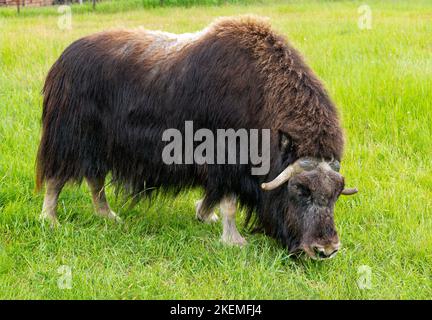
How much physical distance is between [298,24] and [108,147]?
5.64 meters

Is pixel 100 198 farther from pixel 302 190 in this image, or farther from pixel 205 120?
pixel 302 190

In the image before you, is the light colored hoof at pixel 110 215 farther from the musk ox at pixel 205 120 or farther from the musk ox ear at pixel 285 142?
the musk ox ear at pixel 285 142

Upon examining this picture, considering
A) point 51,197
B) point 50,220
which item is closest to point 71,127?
point 51,197

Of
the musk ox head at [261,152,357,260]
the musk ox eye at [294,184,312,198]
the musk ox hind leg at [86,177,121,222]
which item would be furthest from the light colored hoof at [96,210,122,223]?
the musk ox eye at [294,184,312,198]

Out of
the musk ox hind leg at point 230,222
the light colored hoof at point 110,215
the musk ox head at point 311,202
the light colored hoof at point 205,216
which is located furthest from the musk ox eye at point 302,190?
the light colored hoof at point 110,215

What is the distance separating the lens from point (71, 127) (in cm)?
365

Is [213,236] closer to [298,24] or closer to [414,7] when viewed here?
[298,24]

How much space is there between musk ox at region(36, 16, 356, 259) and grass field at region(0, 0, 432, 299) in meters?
0.18

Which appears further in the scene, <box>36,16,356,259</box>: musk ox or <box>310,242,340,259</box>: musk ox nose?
<box>36,16,356,259</box>: musk ox

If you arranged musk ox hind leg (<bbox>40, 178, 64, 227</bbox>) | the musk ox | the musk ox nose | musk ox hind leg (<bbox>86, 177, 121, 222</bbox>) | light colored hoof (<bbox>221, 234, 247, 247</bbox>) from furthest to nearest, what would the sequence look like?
musk ox hind leg (<bbox>86, 177, 121, 222</bbox>), musk ox hind leg (<bbox>40, 178, 64, 227</bbox>), light colored hoof (<bbox>221, 234, 247, 247</bbox>), the musk ox, the musk ox nose

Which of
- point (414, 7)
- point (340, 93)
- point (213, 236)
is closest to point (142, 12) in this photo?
point (414, 7)

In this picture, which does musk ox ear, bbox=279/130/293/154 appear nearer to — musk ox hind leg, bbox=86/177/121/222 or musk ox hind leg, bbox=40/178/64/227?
musk ox hind leg, bbox=86/177/121/222

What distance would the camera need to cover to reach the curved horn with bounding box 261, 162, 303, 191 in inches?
119

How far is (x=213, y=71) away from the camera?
3.33 meters
